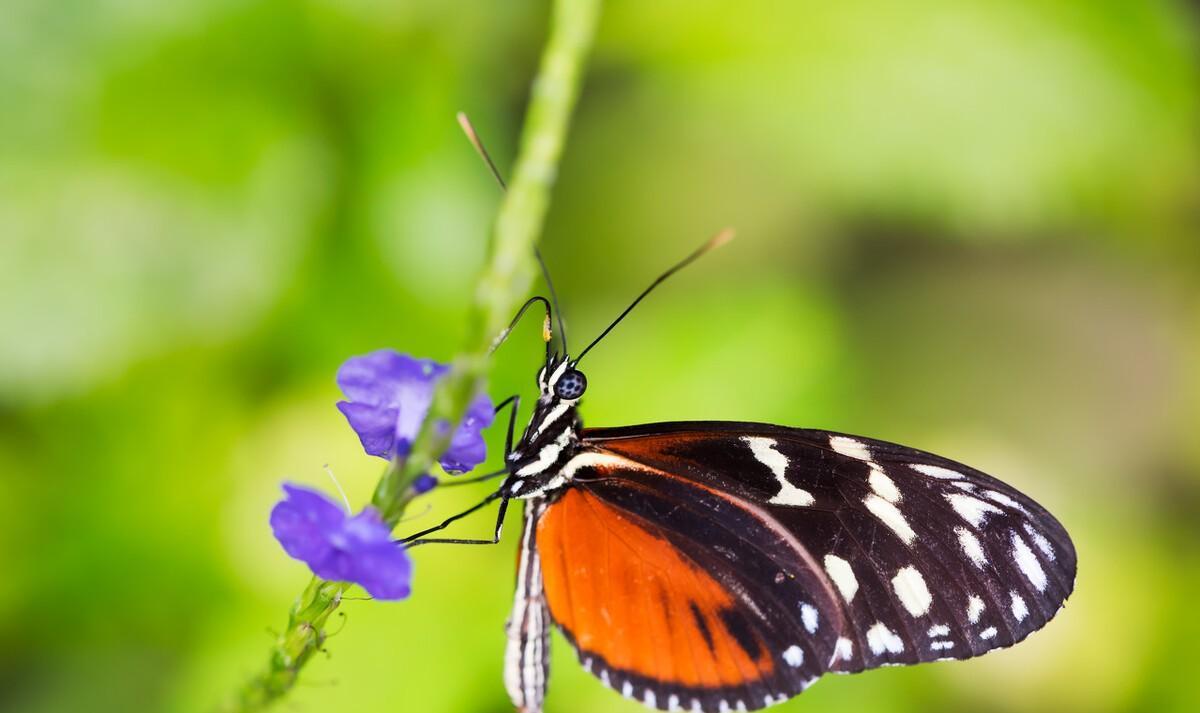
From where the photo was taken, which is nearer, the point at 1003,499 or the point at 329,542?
the point at 329,542

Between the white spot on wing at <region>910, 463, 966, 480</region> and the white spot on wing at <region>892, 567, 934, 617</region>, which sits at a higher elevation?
the white spot on wing at <region>910, 463, 966, 480</region>

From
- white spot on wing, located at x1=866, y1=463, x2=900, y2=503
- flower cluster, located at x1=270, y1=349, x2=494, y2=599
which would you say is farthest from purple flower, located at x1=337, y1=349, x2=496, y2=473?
white spot on wing, located at x1=866, y1=463, x2=900, y2=503

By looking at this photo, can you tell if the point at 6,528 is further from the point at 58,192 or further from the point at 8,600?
the point at 58,192

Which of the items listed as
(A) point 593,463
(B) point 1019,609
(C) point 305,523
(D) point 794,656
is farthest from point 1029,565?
(C) point 305,523

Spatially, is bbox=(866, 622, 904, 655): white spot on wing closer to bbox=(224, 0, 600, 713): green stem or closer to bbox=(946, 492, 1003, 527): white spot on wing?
bbox=(946, 492, 1003, 527): white spot on wing

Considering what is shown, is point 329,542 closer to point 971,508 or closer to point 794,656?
point 794,656

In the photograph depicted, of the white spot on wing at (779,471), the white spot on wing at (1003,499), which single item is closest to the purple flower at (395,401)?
the white spot on wing at (779,471)
